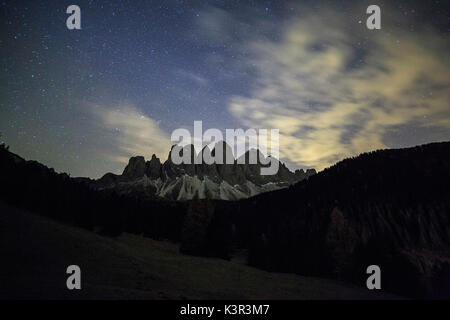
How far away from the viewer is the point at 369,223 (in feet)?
284

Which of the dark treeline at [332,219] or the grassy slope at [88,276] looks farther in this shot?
the dark treeline at [332,219]

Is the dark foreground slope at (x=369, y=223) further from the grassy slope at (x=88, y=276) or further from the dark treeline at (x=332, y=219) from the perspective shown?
the grassy slope at (x=88, y=276)

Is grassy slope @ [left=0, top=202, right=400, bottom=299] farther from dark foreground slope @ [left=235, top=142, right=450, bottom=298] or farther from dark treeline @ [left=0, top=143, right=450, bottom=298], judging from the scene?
dark foreground slope @ [left=235, top=142, right=450, bottom=298]

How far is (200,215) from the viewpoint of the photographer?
55562 millimetres

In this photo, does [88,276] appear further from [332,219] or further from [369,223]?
[369,223]

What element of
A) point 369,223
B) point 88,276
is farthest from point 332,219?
point 88,276

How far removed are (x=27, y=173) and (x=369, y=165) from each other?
132849 mm

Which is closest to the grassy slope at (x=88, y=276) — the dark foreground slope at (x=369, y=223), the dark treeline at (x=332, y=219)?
the dark treeline at (x=332, y=219)

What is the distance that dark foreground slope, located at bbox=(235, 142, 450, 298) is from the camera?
1964 inches

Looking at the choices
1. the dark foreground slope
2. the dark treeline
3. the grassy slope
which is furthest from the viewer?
the dark treeline

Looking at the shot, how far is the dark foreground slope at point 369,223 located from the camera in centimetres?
4988

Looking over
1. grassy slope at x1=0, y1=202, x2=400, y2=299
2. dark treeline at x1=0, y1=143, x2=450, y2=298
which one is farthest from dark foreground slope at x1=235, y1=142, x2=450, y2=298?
grassy slope at x1=0, y1=202, x2=400, y2=299
